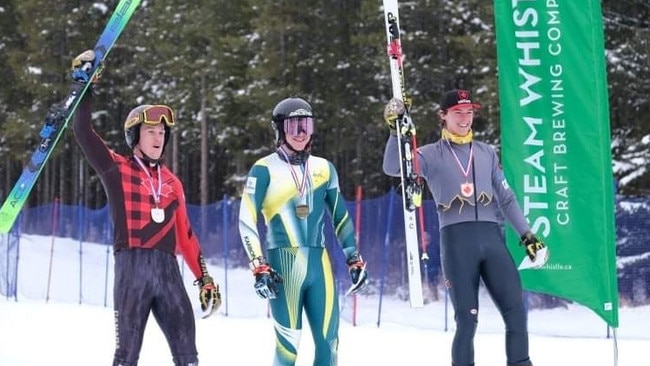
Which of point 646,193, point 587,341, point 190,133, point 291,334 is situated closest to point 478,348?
point 587,341

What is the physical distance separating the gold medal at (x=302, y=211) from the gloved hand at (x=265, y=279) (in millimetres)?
364

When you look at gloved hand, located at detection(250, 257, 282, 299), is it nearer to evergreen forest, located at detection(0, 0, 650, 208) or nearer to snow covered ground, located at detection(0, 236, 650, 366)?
→ snow covered ground, located at detection(0, 236, 650, 366)

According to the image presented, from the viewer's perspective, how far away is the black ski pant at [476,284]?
627 cm

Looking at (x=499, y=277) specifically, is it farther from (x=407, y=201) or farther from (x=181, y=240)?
(x=181, y=240)

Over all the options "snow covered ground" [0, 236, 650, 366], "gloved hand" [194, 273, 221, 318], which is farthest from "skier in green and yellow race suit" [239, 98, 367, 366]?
"snow covered ground" [0, 236, 650, 366]

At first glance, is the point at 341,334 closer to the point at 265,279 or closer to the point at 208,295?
the point at 208,295

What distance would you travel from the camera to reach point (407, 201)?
255 inches

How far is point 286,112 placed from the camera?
20.1 feet

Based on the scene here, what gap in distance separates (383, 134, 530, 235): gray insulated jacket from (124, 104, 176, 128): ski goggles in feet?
4.93

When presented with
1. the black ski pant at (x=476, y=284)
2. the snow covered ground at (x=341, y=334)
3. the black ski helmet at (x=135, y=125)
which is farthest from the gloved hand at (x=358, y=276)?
the snow covered ground at (x=341, y=334)

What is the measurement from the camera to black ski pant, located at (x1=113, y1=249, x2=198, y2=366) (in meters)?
5.50

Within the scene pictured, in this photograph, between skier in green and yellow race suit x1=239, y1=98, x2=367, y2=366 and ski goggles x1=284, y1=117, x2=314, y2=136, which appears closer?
skier in green and yellow race suit x1=239, y1=98, x2=367, y2=366

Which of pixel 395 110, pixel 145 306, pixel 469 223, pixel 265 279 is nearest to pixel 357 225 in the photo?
pixel 469 223

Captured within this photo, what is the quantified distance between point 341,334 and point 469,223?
20.0ft
